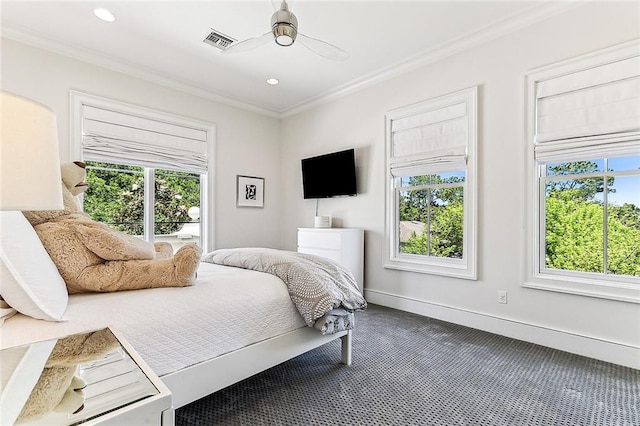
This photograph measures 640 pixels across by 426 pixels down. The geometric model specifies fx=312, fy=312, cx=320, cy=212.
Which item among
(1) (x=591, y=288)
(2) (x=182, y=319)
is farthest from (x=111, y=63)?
(1) (x=591, y=288)

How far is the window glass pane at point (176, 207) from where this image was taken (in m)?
3.93

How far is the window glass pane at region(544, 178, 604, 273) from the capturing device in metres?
2.50

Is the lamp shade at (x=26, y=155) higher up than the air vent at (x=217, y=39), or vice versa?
the air vent at (x=217, y=39)

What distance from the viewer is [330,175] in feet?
13.8

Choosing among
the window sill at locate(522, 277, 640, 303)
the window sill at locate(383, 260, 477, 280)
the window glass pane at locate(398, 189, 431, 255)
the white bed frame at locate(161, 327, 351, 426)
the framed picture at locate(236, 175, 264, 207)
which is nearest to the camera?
the white bed frame at locate(161, 327, 351, 426)

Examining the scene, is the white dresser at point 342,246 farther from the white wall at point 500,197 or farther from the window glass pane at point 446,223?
the window glass pane at point 446,223

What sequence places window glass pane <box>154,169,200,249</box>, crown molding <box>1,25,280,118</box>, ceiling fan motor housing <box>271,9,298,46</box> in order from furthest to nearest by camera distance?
window glass pane <box>154,169,200,249</box> → crown molding <box>1,25,280,118</box> → ceiling fan motor housing <box>271,9,298,46</box>

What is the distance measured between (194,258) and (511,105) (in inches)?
114

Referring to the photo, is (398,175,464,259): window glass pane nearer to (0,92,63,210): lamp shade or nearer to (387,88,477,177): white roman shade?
(387,88,477,177): white roman shade

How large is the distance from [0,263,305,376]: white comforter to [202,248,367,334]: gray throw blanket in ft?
0.32

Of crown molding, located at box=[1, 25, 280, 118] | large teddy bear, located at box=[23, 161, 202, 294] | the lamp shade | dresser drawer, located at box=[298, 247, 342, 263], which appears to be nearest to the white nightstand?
the lamp shade

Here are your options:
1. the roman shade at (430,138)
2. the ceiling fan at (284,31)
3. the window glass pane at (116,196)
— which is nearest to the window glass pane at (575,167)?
the roman shade at (430,138)

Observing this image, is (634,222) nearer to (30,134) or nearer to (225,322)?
(225,322)

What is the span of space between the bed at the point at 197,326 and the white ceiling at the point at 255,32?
7.49 feet
